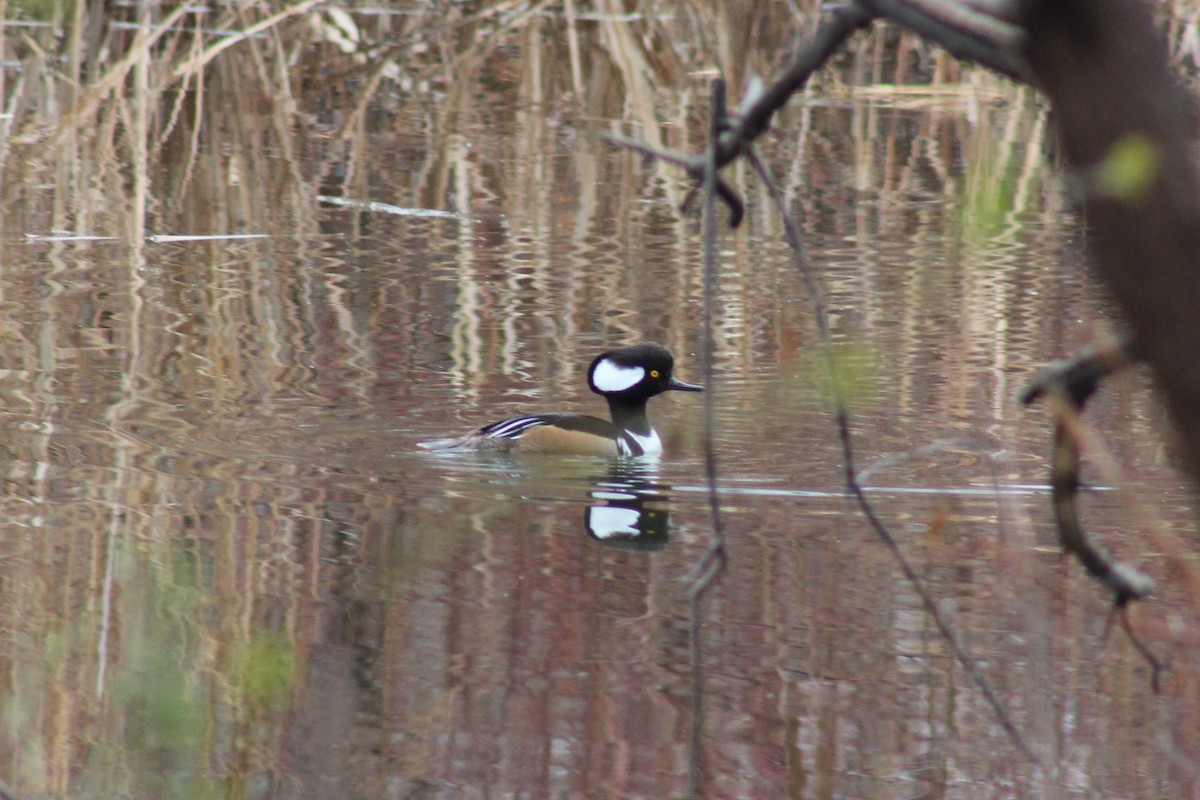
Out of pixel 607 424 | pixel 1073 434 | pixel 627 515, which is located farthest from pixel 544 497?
pixel 1073 434

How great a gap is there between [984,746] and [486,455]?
130 inches

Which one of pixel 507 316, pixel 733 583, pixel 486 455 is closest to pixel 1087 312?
pixel 507 316

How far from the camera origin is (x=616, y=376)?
7.82 m

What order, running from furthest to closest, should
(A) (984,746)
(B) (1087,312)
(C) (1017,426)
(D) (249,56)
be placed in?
1. (D) (249,56)
2. (B) (1087,312)
3. (C) (1017,426)
4. (A) (984,746)

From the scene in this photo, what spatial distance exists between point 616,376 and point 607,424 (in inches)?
14.6

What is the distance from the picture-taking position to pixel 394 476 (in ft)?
21.8

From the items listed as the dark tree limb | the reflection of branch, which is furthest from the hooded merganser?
the dark tree limb

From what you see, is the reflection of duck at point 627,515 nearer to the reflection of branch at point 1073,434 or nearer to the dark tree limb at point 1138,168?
the reflection of branch at point 1073,434

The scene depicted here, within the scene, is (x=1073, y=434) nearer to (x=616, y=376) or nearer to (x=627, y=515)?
(x=627, y=515)

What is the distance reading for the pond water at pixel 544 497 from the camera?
3.86 metres

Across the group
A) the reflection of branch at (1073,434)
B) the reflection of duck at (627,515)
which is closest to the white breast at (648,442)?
the reflection of duck at (627,515)

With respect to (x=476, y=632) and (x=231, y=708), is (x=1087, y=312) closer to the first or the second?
(x=476, y=632)

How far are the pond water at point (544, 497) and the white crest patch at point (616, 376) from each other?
0.35 meters

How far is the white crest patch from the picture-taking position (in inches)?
307
